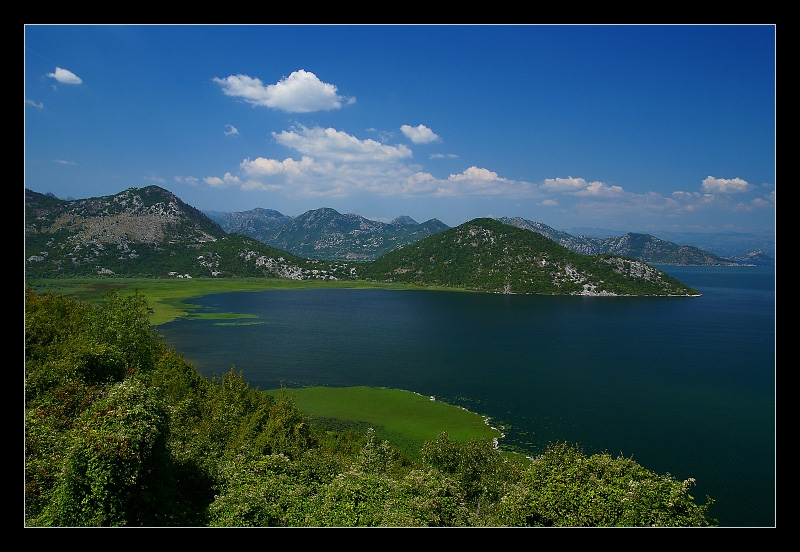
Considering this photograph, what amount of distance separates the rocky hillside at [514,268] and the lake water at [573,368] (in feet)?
129

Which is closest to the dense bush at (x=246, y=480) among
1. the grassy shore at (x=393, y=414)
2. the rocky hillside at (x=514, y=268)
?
the grassy shore at (x=393, y=414)

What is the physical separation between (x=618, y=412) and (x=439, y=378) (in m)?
17.9

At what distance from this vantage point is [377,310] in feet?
318

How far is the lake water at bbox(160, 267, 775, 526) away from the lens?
29.8m

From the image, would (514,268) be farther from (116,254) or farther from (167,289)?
(116,254)

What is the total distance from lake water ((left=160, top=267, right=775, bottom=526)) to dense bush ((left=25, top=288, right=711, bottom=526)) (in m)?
14.9

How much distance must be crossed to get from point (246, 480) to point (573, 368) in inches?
1765

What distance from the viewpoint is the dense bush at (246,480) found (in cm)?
1000

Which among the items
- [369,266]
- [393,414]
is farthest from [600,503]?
[369,266]

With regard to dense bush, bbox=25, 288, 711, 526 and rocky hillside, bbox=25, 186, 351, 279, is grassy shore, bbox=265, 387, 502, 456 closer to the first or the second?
dense bush, bbox=25, 288, 711, 526

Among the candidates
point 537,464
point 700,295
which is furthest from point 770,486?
A: point 700,295

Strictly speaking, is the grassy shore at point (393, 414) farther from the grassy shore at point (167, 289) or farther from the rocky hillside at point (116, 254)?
the rocky hillside at point (116, 254)

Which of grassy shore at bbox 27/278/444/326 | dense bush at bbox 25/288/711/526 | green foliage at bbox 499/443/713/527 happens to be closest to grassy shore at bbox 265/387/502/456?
dense bush at bbox 25/288/711/526
